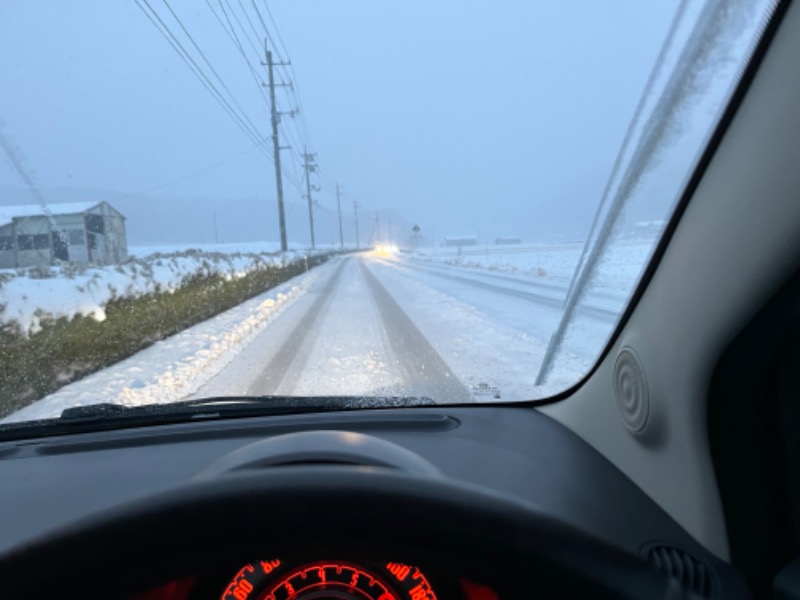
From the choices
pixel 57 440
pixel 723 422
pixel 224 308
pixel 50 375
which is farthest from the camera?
pixel 224 308

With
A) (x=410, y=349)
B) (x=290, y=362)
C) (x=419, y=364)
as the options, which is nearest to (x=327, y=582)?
(x=419, y=364)

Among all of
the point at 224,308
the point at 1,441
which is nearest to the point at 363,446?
the point at 1,441

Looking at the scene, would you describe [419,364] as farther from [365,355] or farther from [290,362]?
[290,362]

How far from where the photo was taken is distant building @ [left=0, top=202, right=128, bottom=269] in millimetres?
8617

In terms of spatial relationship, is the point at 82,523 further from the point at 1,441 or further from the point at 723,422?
the point at 1,441

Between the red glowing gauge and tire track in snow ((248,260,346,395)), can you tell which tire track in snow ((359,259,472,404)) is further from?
the red glowing gauge

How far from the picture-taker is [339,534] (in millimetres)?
1367

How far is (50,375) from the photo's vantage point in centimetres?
844

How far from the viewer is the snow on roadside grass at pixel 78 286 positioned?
8.06 meters

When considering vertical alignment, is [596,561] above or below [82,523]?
below

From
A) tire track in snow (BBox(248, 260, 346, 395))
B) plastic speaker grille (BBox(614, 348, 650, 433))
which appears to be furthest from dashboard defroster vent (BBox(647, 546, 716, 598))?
tire track in snow (BBox(248, 260, 346, 395))

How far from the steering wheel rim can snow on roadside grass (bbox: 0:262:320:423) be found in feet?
12.8

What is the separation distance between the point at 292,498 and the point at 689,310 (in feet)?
4.79

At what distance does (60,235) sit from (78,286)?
0.84 meters
